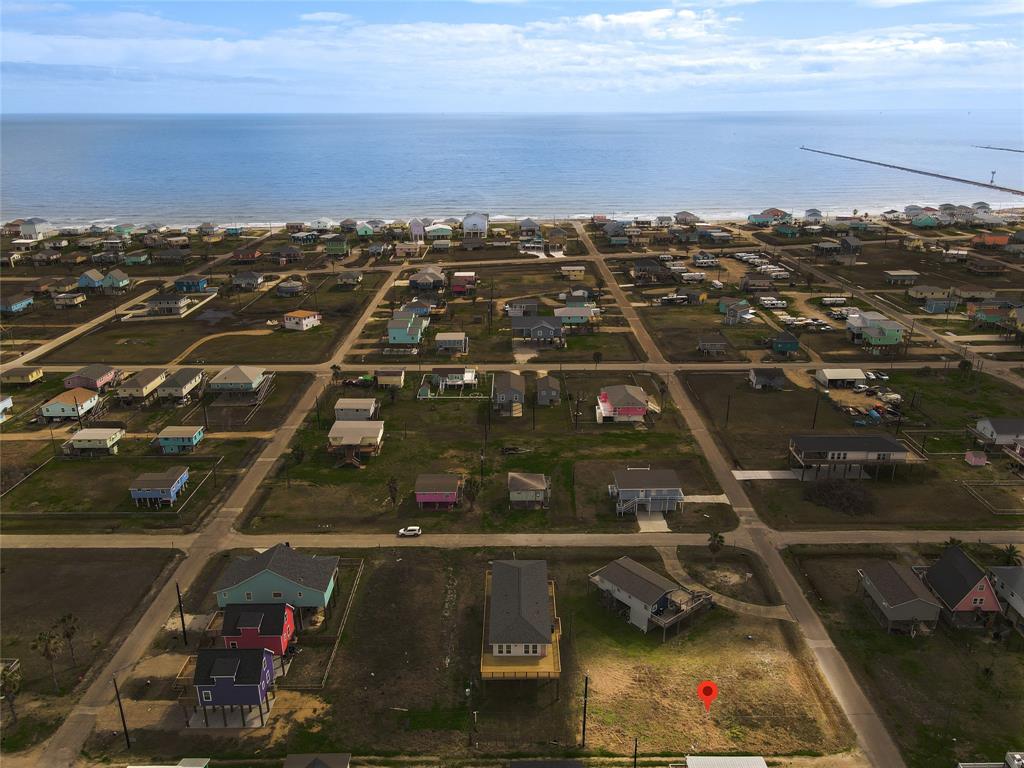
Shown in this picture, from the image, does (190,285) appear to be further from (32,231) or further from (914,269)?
(914,269)

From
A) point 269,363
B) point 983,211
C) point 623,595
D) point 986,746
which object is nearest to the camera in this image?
point 986,746

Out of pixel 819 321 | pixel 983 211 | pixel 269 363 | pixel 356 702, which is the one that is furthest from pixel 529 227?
pixel 356 702

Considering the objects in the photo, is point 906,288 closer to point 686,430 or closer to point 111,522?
point 686,430

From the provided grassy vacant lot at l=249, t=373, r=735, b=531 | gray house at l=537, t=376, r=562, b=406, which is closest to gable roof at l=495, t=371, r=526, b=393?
gray house at l=537, t=376, r=562, b=406

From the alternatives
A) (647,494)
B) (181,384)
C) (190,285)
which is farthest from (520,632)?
(190,285)

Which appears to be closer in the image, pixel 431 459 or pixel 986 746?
pixel 986 746

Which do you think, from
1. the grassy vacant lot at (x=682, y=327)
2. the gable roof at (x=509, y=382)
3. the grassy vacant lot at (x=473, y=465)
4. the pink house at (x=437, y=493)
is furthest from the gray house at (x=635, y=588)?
the grassy vacant lot at (x=682, y=327)
